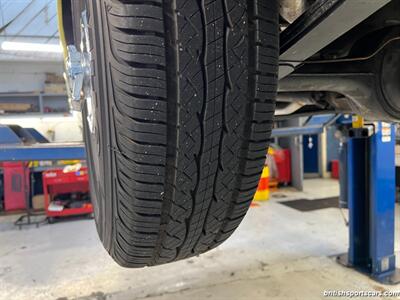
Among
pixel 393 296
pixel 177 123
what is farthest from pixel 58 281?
pixel 177 123

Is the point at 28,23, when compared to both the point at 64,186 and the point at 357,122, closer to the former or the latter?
the point at 64,186

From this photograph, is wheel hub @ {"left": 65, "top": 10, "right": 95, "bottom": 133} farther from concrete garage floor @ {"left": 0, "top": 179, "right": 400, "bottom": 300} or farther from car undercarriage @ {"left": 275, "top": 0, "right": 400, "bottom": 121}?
concrete garage floor @ {"left": 0, "top": 179, "right": 400, "bottom": 300}

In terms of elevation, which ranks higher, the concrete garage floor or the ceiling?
the ceiling

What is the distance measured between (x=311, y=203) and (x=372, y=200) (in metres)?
2.17

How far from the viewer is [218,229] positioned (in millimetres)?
830

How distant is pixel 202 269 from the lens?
2656mm

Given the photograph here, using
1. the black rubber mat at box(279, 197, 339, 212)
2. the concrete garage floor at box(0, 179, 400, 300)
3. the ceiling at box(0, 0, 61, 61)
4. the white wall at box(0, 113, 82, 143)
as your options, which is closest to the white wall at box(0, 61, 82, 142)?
the white wall at box(0, 113, 82, 143)

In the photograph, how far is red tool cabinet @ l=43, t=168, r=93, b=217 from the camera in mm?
4230

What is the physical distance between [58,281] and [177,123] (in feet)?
7.77

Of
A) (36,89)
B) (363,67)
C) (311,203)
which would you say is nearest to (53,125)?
(36,89)

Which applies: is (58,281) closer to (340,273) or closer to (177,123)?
(340,273)

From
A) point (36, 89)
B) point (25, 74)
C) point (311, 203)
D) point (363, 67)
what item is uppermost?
point (25, 74)

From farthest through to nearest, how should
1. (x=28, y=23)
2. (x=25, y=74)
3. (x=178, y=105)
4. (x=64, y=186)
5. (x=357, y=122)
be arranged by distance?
(x=25, y=74) < (x=28, y=23) < (x=64, y=186) < (x=357, y=122) < (x=178, y=105)

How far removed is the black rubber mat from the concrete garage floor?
0.67 meters
